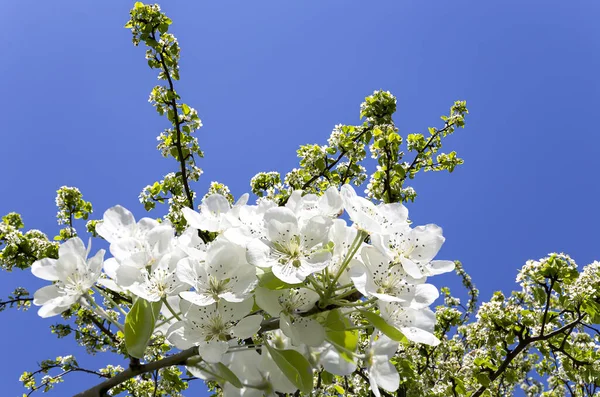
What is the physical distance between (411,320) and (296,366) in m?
0.37

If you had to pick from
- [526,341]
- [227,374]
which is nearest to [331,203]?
[227,374]

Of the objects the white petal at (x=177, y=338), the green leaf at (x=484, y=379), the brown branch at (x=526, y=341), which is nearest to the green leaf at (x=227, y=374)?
the white petal at (x=177, y=338)

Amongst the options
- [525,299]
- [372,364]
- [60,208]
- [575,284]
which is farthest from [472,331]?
[60,208]

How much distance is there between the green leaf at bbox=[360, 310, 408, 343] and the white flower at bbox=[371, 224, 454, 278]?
170 millimetres

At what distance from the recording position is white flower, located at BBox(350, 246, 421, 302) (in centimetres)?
125

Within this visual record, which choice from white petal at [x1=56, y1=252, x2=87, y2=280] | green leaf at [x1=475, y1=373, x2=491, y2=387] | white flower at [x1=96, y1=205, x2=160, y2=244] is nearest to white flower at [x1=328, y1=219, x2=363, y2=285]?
white flower at [x1=96, y1=205, x2=160, y2=244]

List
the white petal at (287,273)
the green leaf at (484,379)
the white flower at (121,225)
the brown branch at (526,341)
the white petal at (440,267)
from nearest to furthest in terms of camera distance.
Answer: the white petal at (287,273)
the white petal at (440,267)
the white flower at (121,225)
the brown branch at (526,341)
the green leaf at (484,379)

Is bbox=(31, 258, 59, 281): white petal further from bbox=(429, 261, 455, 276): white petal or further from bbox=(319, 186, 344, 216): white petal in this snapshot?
bbox=(429, 261, 455, 276): white petal

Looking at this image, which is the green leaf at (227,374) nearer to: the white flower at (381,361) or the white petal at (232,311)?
the white petal at (232,311)

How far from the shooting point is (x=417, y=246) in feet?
4.51

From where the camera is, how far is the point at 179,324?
4.32 ft

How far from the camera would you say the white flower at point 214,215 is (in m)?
1.52

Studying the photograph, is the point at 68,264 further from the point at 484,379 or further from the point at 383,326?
the point at 484,379

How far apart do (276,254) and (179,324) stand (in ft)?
1.16
